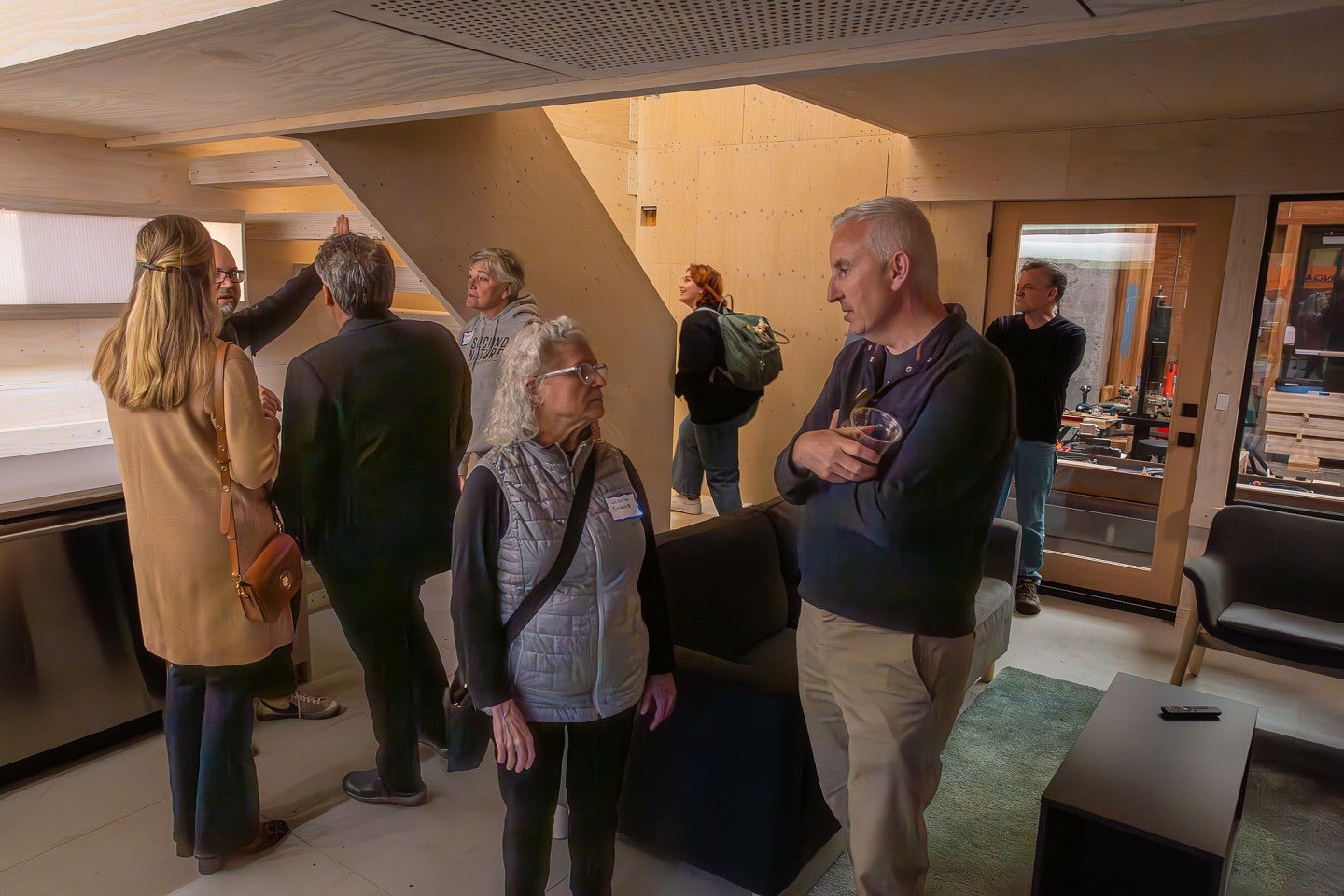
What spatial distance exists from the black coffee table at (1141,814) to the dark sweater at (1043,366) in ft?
7.46

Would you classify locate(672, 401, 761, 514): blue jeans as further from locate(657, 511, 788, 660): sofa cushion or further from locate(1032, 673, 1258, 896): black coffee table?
locate(1032, 673, 1258, 896): black coffee table

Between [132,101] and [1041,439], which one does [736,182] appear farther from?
[132,101]

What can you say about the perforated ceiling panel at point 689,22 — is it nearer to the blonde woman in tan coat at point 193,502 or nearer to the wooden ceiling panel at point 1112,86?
the wooden ceiling panel at point 1112,86

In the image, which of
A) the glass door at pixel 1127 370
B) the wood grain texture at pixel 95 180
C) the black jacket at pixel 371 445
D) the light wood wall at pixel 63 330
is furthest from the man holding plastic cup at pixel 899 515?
the glass door at pixel 1127 370

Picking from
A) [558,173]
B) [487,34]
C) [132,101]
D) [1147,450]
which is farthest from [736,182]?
[487,34]

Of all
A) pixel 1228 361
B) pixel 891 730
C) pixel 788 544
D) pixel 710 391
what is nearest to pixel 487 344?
pixel 788 544

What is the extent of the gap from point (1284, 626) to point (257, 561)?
3.63 m

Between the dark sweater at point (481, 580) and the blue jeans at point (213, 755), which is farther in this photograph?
the blue jeans at point (213, 755)

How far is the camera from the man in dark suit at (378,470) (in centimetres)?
252

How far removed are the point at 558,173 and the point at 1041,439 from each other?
9.39 feet

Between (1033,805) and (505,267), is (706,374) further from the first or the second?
(1033,805)

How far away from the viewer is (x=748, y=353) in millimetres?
4965

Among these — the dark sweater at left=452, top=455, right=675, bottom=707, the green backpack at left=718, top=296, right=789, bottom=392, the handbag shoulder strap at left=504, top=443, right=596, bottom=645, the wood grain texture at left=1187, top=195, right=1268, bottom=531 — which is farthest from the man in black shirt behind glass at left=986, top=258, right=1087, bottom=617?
the dark sweater at left=452, top=455, right=675, bottom=707

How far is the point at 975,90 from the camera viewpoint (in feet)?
12.5
